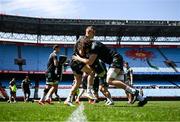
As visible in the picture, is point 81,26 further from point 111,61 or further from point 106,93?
point 111,61

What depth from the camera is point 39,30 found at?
42.2 metres

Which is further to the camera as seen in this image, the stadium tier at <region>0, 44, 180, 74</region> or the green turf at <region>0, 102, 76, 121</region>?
the stadium tier at <region>0, 44, 180, 74</region>

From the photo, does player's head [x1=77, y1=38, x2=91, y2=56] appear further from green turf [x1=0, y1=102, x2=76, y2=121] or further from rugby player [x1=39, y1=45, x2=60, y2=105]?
rugby player [x1=39, y1=45, x2=60, y2=105]

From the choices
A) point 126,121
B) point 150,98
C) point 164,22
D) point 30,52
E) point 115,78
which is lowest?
point 150,98

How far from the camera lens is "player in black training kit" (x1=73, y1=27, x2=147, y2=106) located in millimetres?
9258

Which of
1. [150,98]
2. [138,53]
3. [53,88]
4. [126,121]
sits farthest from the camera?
[138,53]

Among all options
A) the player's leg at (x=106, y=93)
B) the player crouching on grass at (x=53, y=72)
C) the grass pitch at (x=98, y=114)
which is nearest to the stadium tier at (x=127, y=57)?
the player crouching on grass at (x=53, y=72)

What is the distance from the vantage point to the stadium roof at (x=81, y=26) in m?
39.8

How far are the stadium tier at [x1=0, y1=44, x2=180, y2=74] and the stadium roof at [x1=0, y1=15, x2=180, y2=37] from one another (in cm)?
235

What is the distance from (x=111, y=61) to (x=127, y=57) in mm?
31550

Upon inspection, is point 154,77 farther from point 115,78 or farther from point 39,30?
point 115,78

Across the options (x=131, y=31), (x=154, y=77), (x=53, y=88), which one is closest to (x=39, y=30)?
(x=131, y=31)

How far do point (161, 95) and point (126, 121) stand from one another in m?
31.2

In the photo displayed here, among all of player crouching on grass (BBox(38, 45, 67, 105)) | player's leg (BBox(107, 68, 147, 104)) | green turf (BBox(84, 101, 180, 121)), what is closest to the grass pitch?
green turf (BBox(84, 101, 180, 121))
